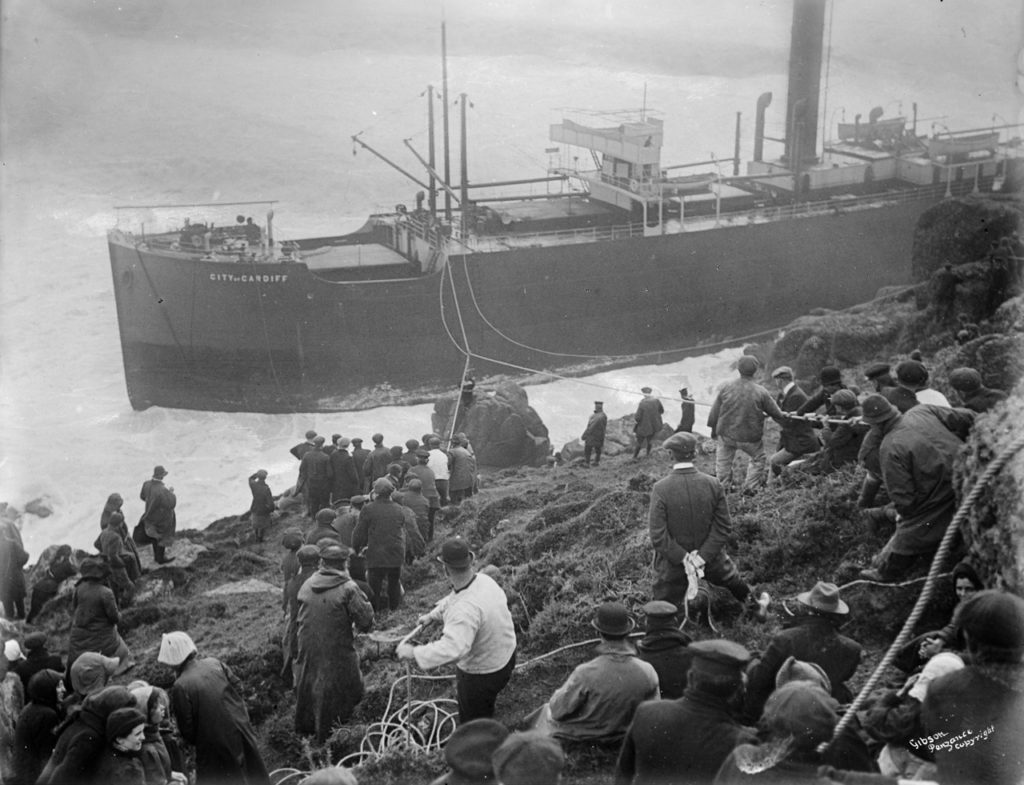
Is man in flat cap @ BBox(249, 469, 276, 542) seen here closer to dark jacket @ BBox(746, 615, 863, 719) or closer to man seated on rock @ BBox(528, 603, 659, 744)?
man seated on rock @ BBox(528, 603, 659, 744)

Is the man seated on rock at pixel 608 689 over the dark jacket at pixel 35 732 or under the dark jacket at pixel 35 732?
over

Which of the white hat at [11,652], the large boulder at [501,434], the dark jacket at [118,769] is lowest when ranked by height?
the large boulder at [501,434]

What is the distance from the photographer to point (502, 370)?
84.7 ft

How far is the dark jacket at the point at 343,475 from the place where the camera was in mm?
11977

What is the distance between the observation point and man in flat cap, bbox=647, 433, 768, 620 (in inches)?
229

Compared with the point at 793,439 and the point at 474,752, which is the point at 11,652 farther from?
the point at 793,439

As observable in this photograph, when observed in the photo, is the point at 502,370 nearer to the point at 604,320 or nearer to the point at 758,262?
the point at 604,320

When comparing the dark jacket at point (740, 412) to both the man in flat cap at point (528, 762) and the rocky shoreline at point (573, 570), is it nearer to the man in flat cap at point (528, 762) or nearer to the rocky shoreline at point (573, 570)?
the rocky shoreline at point (573, 570)

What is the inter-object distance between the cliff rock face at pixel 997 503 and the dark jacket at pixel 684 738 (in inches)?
64.8

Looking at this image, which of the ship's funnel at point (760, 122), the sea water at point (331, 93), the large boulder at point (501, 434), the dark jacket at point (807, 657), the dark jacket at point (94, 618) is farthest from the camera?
the sea water at point (331, 93)

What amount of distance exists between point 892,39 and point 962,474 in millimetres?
63716

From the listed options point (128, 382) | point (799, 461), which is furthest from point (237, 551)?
point (128, 382)

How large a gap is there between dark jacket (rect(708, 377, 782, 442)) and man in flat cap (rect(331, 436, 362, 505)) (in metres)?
5.14

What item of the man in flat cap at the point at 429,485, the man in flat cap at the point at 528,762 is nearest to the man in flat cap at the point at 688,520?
the man in flat cap at the point at 528,762
